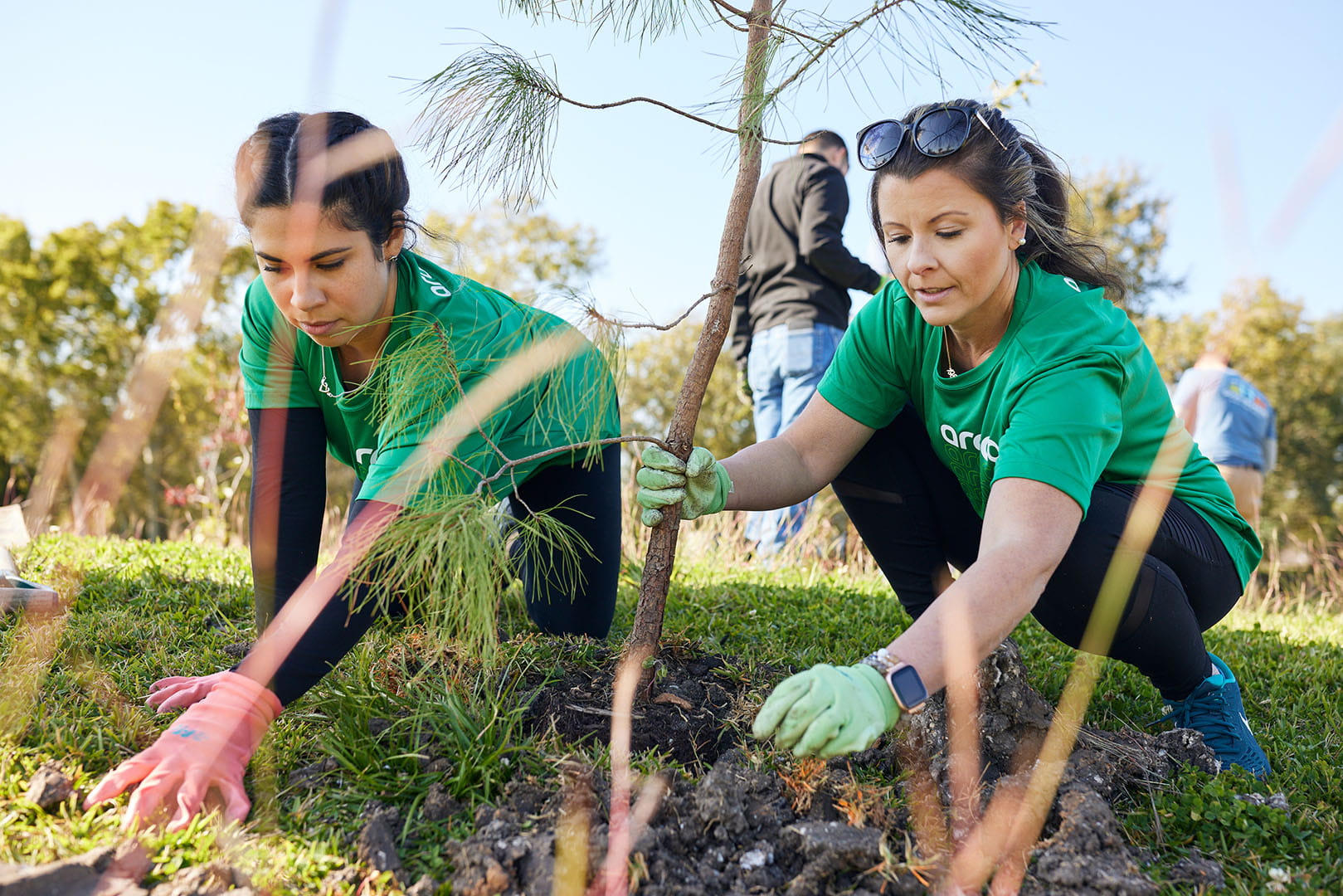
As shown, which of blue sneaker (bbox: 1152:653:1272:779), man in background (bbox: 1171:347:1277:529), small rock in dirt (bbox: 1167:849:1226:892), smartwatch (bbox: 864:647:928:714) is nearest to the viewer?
smartwatch (bbox: 864:647:928:714)

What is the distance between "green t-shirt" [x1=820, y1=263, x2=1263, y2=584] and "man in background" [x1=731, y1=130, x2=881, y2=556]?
5.09ft

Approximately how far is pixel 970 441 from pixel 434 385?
3.20 ft

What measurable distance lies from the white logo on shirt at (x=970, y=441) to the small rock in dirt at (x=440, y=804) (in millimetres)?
1056

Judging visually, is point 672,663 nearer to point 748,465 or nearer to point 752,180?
point 748,465

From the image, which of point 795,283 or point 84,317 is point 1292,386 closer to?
point 795,283

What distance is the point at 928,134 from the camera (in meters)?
1.50

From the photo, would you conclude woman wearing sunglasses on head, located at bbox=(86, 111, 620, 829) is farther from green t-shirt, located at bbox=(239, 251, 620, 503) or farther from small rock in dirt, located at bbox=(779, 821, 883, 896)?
small rock in dirt, located at bbox=(779, 821, 883, 896)

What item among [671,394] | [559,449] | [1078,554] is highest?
[559,449]

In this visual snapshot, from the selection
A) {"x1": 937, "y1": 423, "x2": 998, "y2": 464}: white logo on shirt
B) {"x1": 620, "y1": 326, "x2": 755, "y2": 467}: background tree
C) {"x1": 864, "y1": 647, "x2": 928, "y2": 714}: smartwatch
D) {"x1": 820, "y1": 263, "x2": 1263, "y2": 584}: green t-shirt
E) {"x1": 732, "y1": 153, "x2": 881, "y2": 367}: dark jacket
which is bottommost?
{"x1": 620, "y1": 326, "x2": 755, "y2": 467}: background tree

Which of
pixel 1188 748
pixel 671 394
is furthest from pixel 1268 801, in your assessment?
pixel 671 394

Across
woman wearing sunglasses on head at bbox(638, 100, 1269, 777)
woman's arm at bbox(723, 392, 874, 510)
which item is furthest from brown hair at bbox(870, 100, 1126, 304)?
woman's arm at bbox(723, 392, 874, 510)

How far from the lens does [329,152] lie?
1599 millimetres

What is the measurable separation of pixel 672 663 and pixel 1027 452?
2.82 feet

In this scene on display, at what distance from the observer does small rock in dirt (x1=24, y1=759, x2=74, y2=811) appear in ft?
4.27
